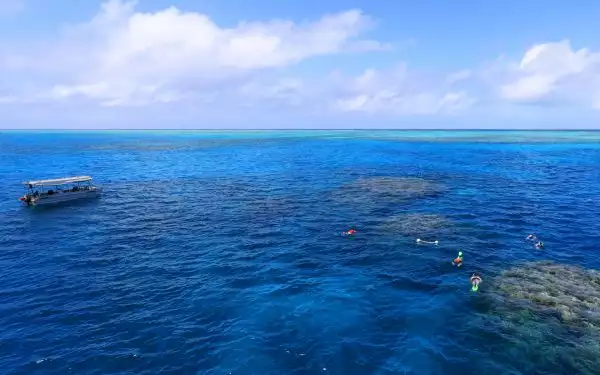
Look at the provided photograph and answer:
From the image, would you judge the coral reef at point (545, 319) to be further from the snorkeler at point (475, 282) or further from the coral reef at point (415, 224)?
the coral reef at point (415, 224)

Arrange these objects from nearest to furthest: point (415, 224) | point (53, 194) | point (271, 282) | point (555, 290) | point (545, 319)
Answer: point (545, 319) → point (555, 290) → point (271, 282) → point (415, 224) → point (53, 194)

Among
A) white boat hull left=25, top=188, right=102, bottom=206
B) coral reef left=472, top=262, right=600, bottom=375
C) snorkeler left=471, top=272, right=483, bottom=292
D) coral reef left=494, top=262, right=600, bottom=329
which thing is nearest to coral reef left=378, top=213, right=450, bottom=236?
coral reef left=494, top=262, right=600, bottom=329

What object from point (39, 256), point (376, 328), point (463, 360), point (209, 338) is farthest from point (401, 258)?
point (39, 256)

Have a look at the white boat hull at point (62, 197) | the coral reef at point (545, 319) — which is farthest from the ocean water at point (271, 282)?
the white boat hull at point (62, 197)

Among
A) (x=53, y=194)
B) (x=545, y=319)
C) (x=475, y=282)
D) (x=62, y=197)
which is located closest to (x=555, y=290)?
(x=545, y=319)

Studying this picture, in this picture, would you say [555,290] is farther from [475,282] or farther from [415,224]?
[415,224]

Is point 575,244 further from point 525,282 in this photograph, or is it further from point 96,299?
point 96,299
